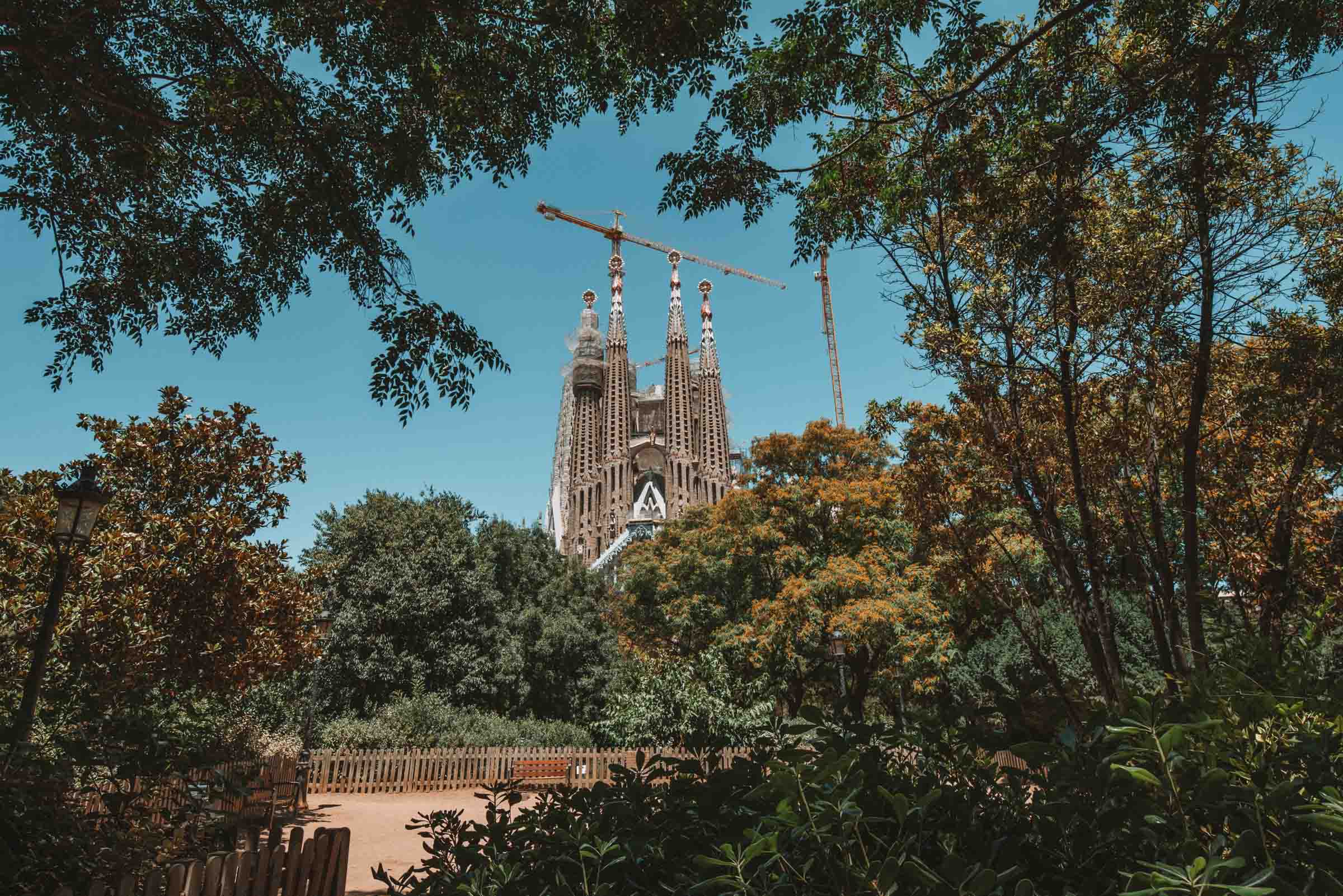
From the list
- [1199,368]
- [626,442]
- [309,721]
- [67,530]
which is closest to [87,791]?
[67,530]

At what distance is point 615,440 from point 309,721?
65.6 meters

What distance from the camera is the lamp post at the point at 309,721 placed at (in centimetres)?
1265

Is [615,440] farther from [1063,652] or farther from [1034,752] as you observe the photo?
[1034,752]

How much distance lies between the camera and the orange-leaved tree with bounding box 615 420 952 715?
53.6 ft

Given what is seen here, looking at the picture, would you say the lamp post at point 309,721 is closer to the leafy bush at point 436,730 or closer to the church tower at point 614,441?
the leafy bush at point 436,730

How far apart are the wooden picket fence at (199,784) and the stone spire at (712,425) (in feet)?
219

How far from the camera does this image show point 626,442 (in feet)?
266

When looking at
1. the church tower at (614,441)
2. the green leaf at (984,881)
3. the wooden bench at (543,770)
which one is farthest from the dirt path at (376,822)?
the church tower at (614,441)

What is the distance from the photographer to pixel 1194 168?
4703mm

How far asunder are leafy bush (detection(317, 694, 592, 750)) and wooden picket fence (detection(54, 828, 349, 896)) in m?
12.9

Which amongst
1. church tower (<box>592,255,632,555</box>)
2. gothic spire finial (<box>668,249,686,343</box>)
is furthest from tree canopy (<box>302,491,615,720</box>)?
gothic spire finial (<box>668,249,686,343</box>)

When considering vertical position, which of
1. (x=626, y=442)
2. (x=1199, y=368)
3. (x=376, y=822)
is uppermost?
(x=626, y=442)

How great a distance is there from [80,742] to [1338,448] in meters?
8.40

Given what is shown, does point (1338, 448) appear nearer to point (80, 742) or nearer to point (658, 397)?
point (80, 742)
